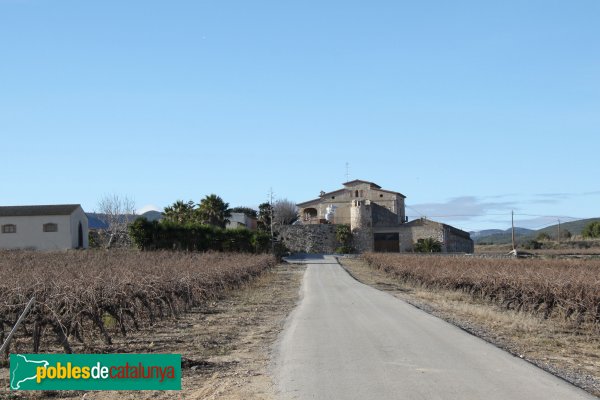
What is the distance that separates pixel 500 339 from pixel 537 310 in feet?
20.8

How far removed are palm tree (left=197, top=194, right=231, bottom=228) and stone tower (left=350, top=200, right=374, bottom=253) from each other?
783 inches

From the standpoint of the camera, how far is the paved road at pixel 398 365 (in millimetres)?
8406

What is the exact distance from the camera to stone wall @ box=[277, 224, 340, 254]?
85.8 m

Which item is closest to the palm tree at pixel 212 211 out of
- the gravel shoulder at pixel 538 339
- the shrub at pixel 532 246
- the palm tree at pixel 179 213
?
the palm tree at pixel 179 213

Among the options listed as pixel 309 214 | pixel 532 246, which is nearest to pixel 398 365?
pixel 532 246

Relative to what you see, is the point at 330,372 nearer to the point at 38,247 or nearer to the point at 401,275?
the point at 401,275

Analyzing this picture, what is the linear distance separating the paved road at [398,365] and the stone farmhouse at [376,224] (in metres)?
67.6

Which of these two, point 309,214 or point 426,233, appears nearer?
point 426,233

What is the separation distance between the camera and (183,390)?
363 inches

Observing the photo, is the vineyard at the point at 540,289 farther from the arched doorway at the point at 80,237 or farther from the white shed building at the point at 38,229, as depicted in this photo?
the arched doorway at the point at 80,237

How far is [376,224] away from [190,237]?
34762mm

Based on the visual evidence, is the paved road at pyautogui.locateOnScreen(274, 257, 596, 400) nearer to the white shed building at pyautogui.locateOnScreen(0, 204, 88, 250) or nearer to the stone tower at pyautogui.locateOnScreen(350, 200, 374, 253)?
the white shed building at pyautogui.locateOnScreen(0, 204, 88, 250)

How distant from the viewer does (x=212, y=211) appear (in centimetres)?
7138

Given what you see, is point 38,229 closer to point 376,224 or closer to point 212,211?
point 212,211
